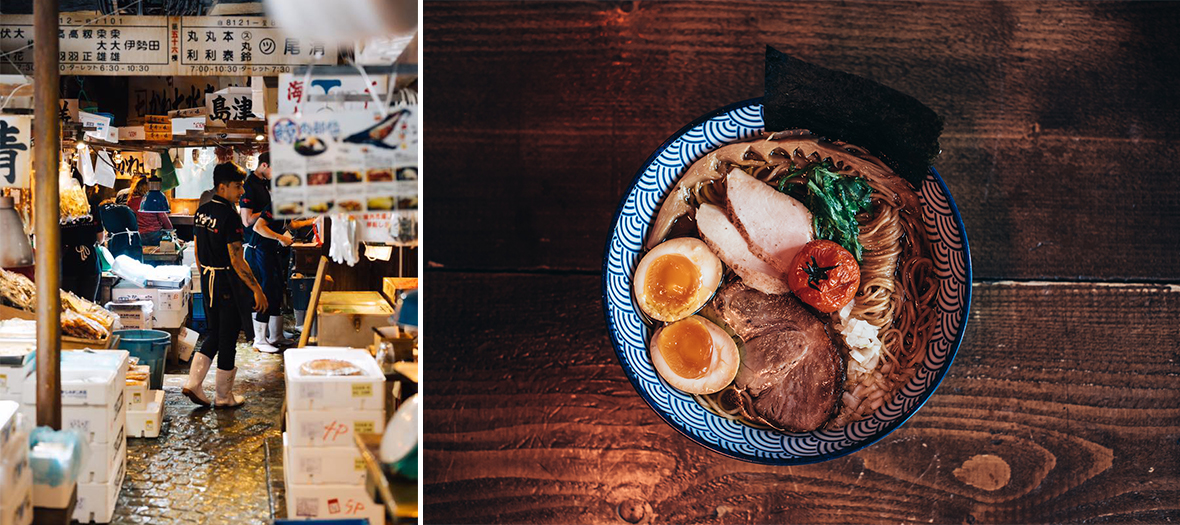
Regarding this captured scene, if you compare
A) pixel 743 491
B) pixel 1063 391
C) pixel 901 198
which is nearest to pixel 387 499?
pixel 743 491

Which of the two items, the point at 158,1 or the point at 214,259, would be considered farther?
the point at 214,259

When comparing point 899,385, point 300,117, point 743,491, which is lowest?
point 743,491

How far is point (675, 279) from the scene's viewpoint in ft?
7.49

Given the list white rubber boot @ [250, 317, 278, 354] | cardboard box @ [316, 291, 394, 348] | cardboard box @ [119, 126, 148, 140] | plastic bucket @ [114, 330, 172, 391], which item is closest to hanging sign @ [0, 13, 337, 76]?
cardboard box @ [316, 291, 394, 348]

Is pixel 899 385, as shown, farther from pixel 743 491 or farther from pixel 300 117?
pixel 300 117

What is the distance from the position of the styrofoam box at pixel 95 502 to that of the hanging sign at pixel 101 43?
120 cm

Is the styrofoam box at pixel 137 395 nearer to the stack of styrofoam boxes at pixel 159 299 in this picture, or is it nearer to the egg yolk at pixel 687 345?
the stack of styrofoam boxes at pixel 159 299

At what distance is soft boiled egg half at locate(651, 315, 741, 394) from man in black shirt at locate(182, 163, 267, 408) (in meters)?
2.53

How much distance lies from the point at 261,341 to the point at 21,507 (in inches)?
71.0

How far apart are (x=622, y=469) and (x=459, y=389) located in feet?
1.89

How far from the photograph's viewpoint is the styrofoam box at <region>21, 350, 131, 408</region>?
2139 mm

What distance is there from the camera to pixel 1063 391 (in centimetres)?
239

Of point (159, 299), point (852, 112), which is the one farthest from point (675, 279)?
point (159, 299)

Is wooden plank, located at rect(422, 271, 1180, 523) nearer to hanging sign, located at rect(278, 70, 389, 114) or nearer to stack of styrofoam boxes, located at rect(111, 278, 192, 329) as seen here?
hanging sign, located at rect(278, 70, 389, 114)
